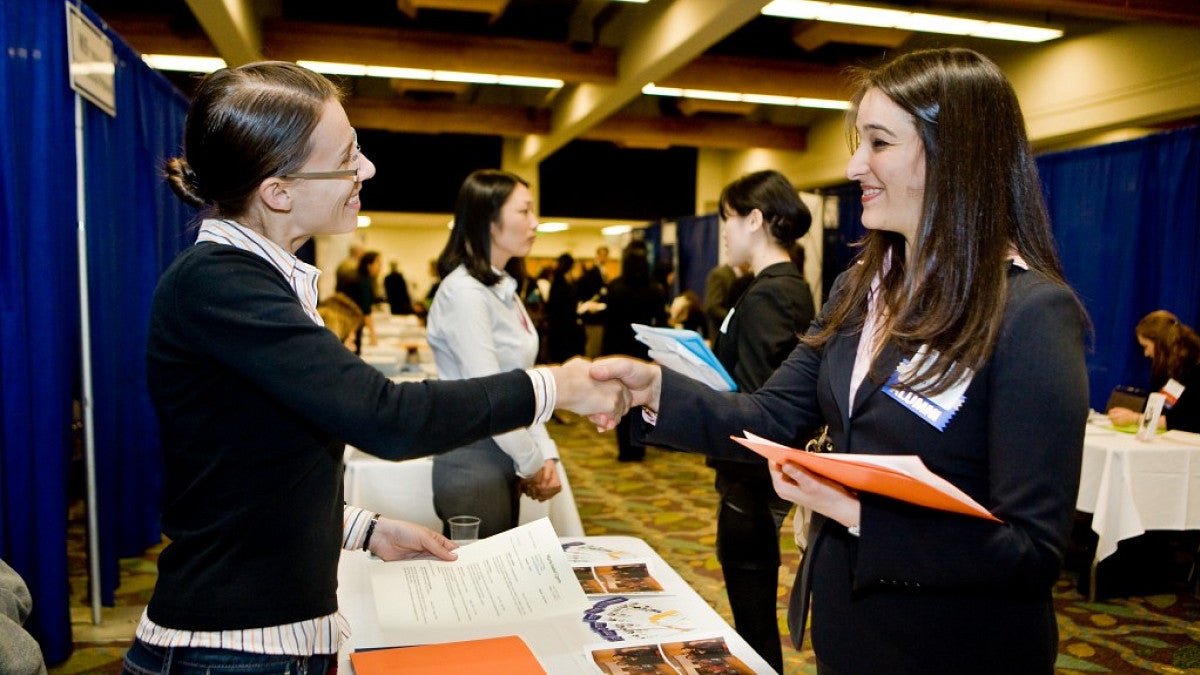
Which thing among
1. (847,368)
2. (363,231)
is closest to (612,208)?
(363,231)

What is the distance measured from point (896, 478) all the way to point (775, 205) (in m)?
1.65

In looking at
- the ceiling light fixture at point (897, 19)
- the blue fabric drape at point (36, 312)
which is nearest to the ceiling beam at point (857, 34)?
the ceiling light fixture at point (897, 19)

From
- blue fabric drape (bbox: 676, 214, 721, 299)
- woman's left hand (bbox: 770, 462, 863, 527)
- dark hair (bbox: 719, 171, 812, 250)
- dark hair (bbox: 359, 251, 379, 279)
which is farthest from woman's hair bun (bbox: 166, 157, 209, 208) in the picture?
blue fabric drape (bbox: 676, 214, 721, 299)

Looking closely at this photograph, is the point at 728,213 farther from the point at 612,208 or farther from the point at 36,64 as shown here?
the point at 612,208

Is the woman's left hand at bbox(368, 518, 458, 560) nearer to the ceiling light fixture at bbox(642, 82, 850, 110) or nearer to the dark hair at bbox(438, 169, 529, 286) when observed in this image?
the dark hair at bbox(438, 169, 529, 286)

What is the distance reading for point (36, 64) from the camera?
8.78 feet

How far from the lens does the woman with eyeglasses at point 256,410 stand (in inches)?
36.4

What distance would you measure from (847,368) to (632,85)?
20.7ft

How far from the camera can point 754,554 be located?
2.10 m

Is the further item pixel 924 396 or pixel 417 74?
pixel 417 74

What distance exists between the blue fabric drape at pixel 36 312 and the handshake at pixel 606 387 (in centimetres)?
210

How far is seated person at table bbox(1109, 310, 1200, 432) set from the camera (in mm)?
4027

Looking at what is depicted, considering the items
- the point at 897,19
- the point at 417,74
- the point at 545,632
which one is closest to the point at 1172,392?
the point at 897,19

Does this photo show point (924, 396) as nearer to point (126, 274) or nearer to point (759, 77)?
point (126, 274)
